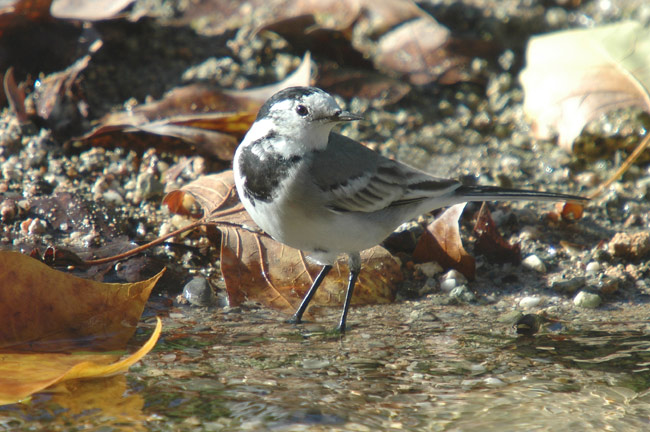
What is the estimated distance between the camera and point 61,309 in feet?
11.8

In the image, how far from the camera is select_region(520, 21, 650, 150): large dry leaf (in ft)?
19.0

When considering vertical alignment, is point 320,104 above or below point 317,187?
above

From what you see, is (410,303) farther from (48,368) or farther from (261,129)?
(48,368)

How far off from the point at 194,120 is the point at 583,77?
9.03 ft

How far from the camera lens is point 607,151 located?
6.10 metres

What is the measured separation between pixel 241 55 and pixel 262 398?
4063 millimetres

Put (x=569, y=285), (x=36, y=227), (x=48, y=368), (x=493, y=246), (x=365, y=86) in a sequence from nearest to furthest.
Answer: (x=48, y=368) < (x=569, y=285) < (x=36, y=227) < (x=493, y=246) < (x=365, y=86)

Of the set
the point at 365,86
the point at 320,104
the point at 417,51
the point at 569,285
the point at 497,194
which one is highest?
the point at 417,51


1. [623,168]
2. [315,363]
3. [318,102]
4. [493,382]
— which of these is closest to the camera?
[493,382]

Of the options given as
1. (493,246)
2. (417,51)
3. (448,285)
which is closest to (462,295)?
(448,285)

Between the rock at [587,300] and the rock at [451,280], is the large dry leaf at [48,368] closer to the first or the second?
Answer: the rock at [451,280]

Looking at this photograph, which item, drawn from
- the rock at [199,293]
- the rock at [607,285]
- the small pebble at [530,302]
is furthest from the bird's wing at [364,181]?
the rock at [607,285]

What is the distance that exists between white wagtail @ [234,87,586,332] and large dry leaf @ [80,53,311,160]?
3.96 ft

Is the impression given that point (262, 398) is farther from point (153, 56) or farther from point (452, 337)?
point (153, 56)
